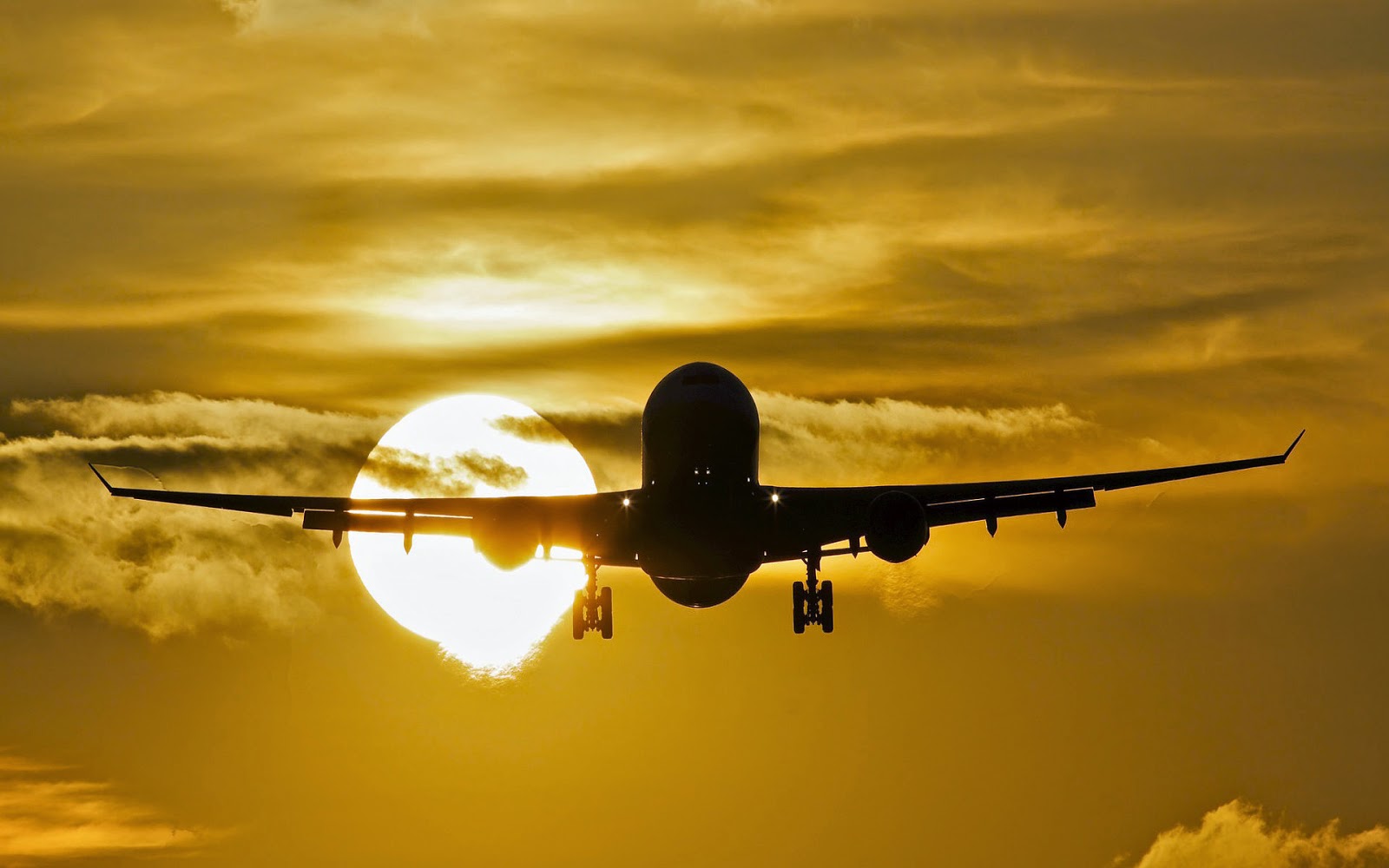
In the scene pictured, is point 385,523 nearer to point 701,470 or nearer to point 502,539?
point 502,539

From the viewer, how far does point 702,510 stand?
215ft

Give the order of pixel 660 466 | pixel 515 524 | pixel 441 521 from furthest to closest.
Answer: pixel 441 521, pixel 515 524, pixel 660 466

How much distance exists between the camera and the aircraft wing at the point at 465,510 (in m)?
69.6

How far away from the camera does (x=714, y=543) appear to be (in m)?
67.4

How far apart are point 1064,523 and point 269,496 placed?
2939 centimetres

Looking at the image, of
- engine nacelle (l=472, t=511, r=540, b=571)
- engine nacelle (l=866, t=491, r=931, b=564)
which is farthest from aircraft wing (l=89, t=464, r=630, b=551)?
engine nacelle (l=866, t=491, r=931, b=564)

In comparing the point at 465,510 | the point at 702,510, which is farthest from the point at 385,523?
the point at 702,510

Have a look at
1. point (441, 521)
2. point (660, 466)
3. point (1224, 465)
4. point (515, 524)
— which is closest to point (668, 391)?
point (660, 466)

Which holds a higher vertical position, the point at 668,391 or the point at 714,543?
the point at 668,391

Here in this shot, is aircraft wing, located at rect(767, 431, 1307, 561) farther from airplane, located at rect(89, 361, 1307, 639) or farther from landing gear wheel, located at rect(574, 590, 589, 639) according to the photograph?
landing gear wheel, located at rect(574, 590, 589, 639)

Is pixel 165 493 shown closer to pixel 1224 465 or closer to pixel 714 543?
pixel 714 543

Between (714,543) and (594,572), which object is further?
(594,572)

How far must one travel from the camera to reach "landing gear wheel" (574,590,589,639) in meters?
79.4

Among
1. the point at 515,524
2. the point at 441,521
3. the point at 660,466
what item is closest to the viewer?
the point at 660,466
